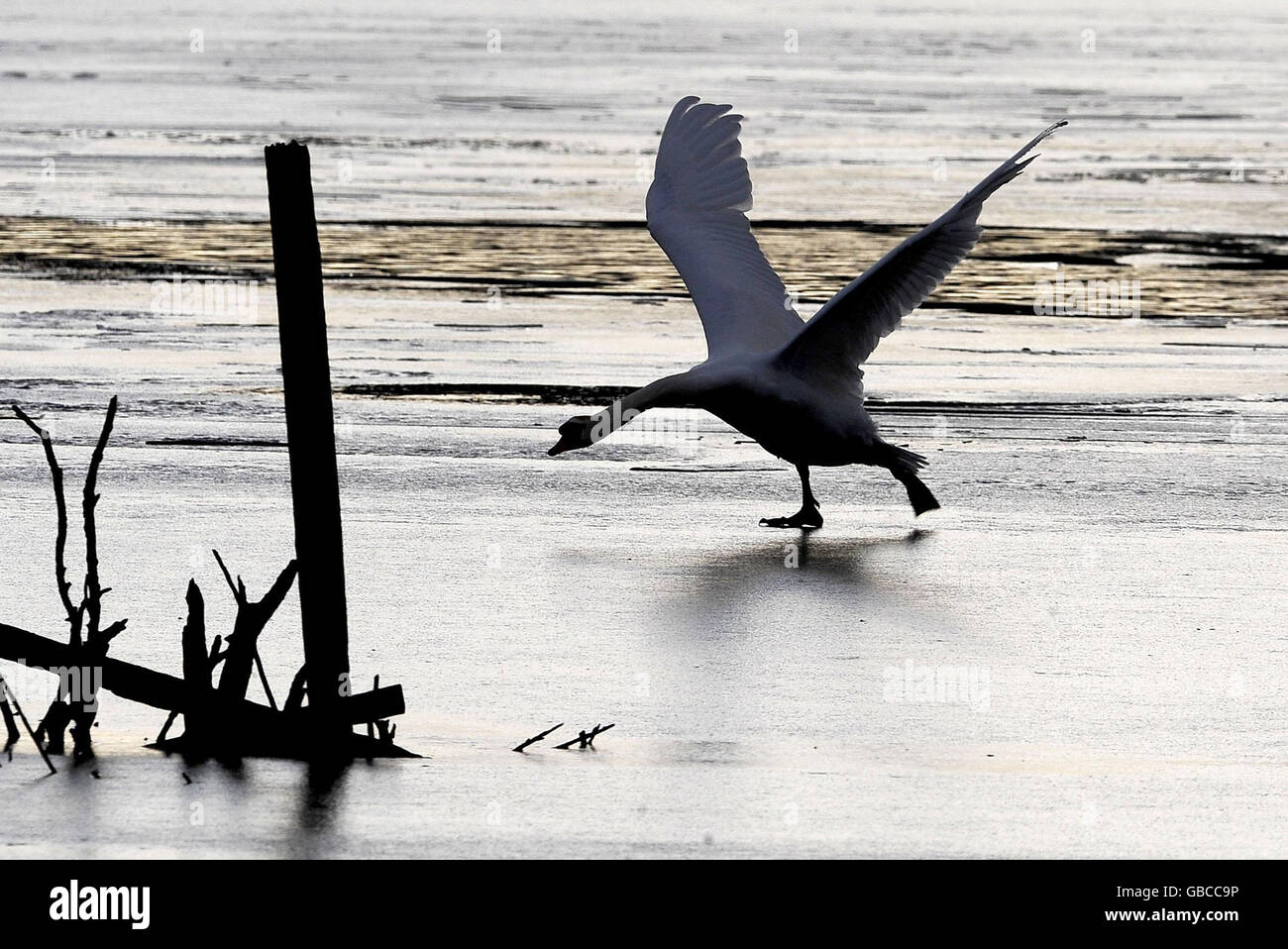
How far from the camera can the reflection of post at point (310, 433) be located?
7723 millimetres

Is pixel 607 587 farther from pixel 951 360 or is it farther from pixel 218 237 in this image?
pixel 218 237

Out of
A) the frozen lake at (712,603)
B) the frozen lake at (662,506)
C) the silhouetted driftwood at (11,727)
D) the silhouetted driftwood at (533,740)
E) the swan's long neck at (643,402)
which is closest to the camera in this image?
the frozen lake at (712,603)

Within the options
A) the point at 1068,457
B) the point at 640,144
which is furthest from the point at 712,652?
the point at 640,144

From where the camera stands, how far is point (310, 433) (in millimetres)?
7879

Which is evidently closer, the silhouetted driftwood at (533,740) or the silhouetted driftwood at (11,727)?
the silhouetted driftwood at (11,727)

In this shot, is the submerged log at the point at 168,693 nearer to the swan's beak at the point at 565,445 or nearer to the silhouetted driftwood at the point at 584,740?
the silhouetted driftwood at the point at 584,740

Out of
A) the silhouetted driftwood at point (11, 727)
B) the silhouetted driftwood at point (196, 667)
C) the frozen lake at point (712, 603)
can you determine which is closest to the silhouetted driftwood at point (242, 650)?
the silhouetted driftwood at point (196, 667)

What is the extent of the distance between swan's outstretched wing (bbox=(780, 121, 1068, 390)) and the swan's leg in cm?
56

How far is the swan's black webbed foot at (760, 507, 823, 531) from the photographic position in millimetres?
11555

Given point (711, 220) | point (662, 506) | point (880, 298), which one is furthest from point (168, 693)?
point (711, 220)

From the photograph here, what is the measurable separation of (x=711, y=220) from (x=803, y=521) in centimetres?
243

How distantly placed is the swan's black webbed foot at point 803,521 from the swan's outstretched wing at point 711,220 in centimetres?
120

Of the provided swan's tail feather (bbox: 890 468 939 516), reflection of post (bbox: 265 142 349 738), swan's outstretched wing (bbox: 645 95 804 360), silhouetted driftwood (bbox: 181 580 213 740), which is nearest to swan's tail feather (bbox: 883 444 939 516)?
swan's tail feather (bbox: 890 468 939 516)

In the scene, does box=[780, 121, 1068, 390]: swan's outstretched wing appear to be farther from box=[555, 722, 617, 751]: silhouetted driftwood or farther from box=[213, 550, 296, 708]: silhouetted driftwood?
box=[213, 550, 296, 708]: silhouetted driftwood
